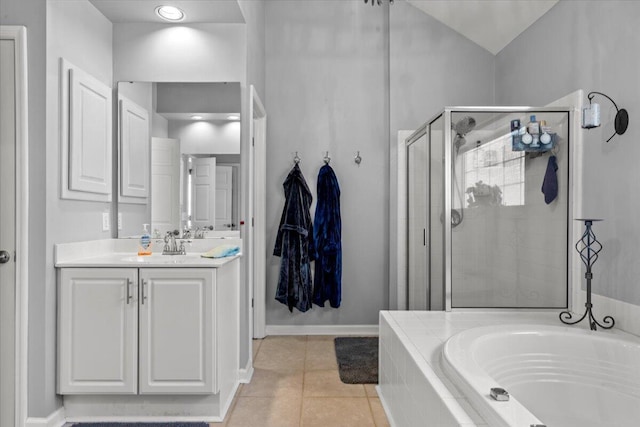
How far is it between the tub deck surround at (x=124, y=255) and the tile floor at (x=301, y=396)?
0.85m

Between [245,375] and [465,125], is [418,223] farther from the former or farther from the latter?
[245,375]

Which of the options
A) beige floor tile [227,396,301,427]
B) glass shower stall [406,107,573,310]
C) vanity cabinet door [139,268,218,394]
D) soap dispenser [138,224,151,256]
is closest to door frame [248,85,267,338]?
soap dispenser [138,224,151,256]

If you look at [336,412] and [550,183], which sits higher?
[550,183]

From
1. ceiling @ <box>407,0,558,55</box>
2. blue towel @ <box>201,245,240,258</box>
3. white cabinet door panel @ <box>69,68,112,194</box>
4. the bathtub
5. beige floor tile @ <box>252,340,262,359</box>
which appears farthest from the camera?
beige floor tile @ <box>252,340,262,359</box>

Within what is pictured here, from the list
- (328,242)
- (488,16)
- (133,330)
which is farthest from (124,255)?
(488,16)

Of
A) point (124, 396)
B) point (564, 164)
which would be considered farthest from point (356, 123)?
point (124, 396)

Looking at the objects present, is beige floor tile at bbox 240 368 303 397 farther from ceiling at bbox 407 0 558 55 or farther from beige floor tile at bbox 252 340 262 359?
ceiling at bbox 407 0 558 55

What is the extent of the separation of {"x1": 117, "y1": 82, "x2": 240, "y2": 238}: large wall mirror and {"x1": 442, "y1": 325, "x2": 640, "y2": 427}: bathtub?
167 centimetres

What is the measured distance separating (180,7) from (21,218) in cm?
151

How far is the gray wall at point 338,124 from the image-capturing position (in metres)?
3.72

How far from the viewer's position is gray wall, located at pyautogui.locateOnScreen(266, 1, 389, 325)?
372 cm

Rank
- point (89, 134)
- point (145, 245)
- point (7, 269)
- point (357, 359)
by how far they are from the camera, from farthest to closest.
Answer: point (357, 359) < point (145, 245) < point (89, 134) < point (7, 269)

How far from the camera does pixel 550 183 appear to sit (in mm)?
2537

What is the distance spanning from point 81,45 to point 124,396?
198cm
